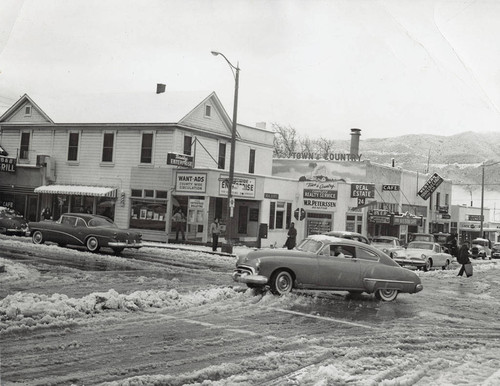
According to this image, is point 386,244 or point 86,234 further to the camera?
point 386,244

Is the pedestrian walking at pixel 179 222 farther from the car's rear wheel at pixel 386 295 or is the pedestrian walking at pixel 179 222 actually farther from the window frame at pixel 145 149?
the car's rear wheel at pixel 386 295

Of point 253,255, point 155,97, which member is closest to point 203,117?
point 155,97

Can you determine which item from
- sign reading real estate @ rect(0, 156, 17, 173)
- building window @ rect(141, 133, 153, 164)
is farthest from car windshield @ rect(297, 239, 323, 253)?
sign reading real estate @ rect(0, 156, 17, 173)

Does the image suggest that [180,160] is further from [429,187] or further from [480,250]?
[480,250]

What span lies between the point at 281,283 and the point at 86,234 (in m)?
11.2

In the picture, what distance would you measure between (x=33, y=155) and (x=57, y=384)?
1335 inches

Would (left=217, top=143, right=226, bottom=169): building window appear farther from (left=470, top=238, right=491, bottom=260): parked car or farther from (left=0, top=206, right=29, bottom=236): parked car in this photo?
(left=470, top=238, right=491, bottom=260): parked car

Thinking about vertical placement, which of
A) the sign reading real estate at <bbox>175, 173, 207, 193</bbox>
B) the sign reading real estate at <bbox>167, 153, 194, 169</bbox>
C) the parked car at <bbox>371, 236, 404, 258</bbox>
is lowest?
the parked car at <bbox>371, 236, 404, 258</bbox>

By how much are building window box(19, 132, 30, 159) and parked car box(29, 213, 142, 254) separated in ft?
50.2

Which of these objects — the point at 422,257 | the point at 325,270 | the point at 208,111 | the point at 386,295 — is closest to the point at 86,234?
the point at 325,270

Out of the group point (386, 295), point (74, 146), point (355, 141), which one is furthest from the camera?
point (355, 141)

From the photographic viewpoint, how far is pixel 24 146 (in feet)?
126

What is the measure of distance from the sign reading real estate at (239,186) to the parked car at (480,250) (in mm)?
20356

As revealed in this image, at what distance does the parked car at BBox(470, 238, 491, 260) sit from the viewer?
45.7 meters
